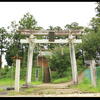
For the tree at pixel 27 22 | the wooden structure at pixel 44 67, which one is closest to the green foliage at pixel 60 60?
the wooden structure at pixel 44 67

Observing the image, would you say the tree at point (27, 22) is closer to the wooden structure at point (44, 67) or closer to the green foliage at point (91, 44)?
the wooden structure at point (44, 67)

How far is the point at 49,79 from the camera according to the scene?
27.2m

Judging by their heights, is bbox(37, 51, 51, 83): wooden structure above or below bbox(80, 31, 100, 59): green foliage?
below

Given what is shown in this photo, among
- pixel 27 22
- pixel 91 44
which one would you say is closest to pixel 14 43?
pixel 27 22

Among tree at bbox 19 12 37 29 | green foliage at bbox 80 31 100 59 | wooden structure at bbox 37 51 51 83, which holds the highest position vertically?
tree at bbox 19 12 37 29

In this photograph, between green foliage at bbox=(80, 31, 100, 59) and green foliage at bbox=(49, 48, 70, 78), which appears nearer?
green foliage at bbox=(49, 48, 70, 78)

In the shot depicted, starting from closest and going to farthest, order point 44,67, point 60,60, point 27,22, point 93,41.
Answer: point 60,60, point 93,41, point 44,67, point 27,22

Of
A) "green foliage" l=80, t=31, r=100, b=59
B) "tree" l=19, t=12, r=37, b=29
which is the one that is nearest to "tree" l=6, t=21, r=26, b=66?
"tree" l=19, t=12, r=37, b=29

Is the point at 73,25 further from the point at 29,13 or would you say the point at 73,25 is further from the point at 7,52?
the point at 7,52

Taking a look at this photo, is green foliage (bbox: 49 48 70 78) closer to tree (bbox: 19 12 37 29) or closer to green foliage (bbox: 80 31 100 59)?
green foliage (bbox: 80 31 100 59)

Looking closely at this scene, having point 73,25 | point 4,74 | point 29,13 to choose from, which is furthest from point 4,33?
point 73,25

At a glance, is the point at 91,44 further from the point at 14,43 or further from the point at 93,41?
the point at 14,43

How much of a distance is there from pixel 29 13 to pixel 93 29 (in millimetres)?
8344

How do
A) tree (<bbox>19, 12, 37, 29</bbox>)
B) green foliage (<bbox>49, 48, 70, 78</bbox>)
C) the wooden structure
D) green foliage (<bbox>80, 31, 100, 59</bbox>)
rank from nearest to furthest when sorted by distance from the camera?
green foliage (<bbox>49, 48, 70, 78</bbox>), the wooden structure, green foliage (<bbox>80, 31, 100, 59</bbox>), tree (<bbox>19, 12, 37, 29</bbox>)
